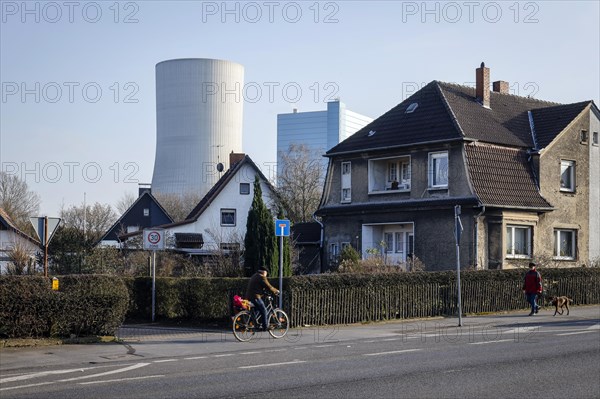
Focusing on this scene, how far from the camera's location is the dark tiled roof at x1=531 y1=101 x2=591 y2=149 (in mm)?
41812

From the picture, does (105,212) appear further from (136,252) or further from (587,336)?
(587,336)

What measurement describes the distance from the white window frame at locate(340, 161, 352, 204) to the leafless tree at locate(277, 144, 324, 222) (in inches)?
877

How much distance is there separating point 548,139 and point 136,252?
20.2 metres

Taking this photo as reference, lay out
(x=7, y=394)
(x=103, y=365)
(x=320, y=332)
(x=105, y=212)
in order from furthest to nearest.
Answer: (x=105, y=212) < (x=320, y=332) < (x=103, y=365) < (x=7, y=394)

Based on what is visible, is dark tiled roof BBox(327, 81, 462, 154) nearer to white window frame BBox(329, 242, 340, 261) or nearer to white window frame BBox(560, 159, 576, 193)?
white window frame BBox(329, 242, 340, 261)

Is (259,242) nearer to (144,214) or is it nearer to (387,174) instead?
(387,174)

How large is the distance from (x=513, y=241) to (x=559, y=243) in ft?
12.3

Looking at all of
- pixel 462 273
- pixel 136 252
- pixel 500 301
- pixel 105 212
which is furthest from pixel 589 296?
pixel 105 212

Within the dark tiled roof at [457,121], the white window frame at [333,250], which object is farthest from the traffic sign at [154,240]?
the white window frame at [333,250]

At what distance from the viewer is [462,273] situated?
29125 millimetres

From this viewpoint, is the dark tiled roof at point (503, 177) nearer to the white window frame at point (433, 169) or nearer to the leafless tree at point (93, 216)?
the white window frame at point (433, 169)

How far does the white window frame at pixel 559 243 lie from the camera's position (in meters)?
41.4

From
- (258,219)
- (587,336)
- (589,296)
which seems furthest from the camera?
(258,219)

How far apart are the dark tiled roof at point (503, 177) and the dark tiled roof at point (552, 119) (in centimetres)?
186
